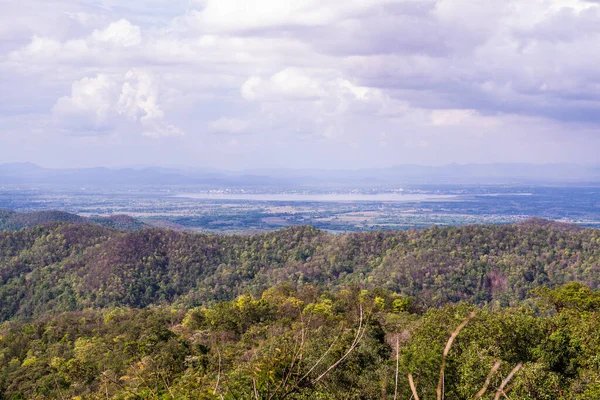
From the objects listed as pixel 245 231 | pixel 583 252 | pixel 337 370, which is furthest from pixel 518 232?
pixel 245 231

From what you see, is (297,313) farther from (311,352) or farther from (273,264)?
(273,264)

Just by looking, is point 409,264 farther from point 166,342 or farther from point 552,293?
point 166,342

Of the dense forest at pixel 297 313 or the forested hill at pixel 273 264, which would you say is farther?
the forested hill at pixel 273 264

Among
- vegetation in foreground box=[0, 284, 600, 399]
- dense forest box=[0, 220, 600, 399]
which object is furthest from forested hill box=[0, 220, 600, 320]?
vegetation in foreground box=[0, 284, 600, 399]

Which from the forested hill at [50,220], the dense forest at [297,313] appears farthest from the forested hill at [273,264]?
the forested hill at [50,220]

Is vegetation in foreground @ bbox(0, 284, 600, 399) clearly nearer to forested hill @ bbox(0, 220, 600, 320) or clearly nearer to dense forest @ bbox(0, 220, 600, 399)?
dense forest @ bbox(0, 220, 600, 399)

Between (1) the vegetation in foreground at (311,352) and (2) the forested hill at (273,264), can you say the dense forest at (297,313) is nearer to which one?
(1) the vegetation in foreground at (311,352)
